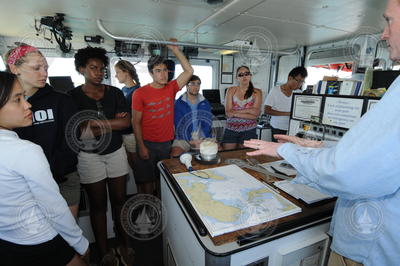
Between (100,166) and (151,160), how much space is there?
0.54m

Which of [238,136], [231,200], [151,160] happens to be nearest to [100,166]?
[151,160]

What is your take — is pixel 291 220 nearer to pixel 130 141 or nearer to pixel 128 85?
pixel 130 141

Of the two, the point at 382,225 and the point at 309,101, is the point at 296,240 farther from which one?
the point at 309,101

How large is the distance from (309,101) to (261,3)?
137cm

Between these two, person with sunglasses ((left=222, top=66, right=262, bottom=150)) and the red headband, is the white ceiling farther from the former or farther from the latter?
the red headband

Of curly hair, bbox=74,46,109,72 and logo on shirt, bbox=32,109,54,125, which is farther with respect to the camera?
curly hair, bbox=74,46,109,72

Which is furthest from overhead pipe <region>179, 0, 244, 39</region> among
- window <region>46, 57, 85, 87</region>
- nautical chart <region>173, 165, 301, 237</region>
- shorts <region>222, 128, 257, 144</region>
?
window <region>46, 57, 85, 87</region>

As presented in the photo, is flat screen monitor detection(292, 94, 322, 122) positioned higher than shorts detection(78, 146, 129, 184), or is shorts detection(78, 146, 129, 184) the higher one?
flat screen monitor detection(292, 94, 322, 122)

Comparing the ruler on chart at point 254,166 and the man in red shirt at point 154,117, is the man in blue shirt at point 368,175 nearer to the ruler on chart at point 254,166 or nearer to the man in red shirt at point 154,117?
the ruler on chart at point 254,166

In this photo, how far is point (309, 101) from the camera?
1740 millimetres

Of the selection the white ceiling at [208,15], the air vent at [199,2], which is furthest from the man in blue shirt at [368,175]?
the white ceiling at [208,15]

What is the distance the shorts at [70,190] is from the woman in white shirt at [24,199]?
1.32ft

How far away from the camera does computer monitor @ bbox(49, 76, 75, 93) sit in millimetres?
3764

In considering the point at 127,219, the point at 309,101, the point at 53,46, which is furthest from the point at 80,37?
the point at 309,101
